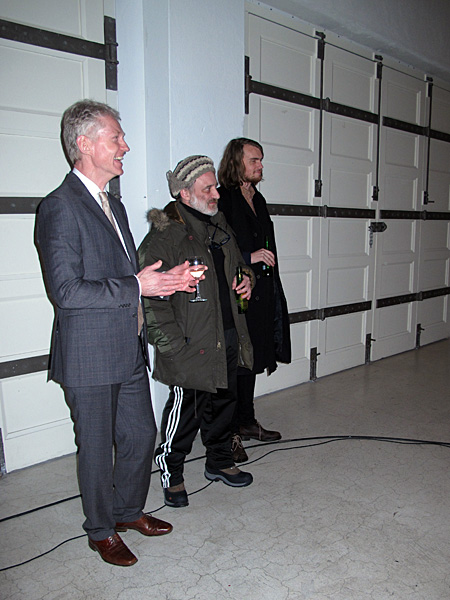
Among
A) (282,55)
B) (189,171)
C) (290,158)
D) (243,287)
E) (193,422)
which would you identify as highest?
(282,55)

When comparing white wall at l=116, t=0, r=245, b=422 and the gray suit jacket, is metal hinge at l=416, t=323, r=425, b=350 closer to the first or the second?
white wall at l=116, t=0, r=245, b=422

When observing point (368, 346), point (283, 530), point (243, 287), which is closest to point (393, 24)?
point (368, 346)

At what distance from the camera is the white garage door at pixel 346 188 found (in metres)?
3.76

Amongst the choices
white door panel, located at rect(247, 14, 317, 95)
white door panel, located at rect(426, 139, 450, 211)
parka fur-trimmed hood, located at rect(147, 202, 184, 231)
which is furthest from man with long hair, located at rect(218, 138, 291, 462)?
white door panel, located at rect(426, 139, 450, 211)

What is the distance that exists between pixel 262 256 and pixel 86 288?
1.23 metres

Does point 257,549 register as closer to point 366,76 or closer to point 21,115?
point 21,115

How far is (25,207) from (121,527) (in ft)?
5.25

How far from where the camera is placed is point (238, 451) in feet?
9.21

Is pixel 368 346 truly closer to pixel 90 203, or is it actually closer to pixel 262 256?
pixel 262 256

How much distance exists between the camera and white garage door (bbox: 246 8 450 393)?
3.76 m

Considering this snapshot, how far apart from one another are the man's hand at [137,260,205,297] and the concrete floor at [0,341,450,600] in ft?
3.43

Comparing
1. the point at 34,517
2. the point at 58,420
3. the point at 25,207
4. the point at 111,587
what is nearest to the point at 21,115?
the point at 25,207

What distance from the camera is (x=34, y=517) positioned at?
2281mm

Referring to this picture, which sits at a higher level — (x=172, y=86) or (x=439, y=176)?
(x=172, y=86)
